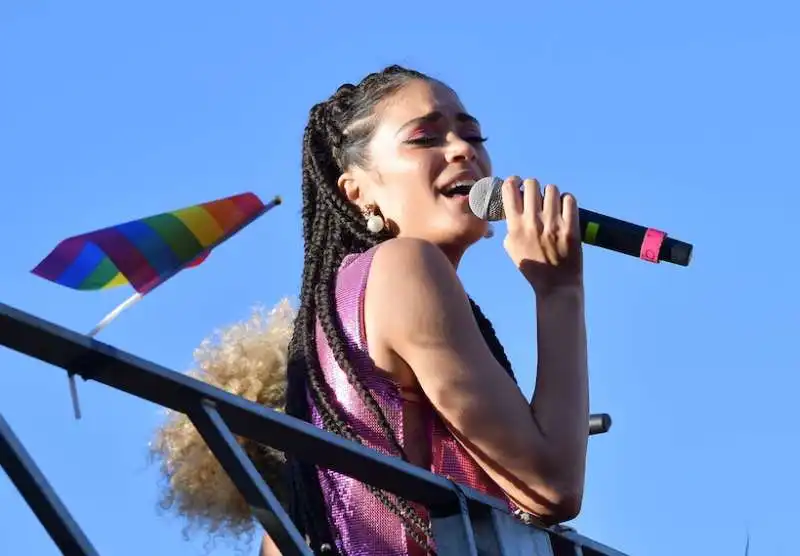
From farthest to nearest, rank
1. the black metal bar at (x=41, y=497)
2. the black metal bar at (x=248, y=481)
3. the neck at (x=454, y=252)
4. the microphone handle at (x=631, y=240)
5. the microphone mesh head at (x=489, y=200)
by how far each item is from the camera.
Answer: the neck at (x=454, y=252) → the microphone mesh head at (x=489, y=200) → the microphone handle at (x=631, y=240) → the black metal bar at (x=248, y=481) → the black metal bar at (x=41, y=497)

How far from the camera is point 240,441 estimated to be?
3.40 m

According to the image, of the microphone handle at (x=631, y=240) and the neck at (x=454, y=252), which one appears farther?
the neck at (x=454, y=252)

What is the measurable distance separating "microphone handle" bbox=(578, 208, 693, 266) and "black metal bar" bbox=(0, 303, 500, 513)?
24.8 inches

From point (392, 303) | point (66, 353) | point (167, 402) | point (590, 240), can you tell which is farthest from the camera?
point (590, 240)

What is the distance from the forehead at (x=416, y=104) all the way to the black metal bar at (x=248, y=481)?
1195mm

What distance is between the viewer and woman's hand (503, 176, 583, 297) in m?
2.81

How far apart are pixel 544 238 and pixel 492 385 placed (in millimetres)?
326

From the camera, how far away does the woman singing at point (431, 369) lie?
263 cm

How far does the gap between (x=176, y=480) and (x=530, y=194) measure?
3.49ft

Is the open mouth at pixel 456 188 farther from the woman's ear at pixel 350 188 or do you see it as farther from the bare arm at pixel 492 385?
the bare arm at pixel 492 385

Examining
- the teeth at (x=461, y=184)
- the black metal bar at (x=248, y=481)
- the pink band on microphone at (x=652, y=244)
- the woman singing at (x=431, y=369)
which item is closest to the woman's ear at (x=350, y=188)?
the woman singing at (x=431, y=369)

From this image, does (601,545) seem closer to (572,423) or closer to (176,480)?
(572,423)

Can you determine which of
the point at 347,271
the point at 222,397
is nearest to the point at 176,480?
the point at 347,271

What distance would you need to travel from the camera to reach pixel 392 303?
271 cm
